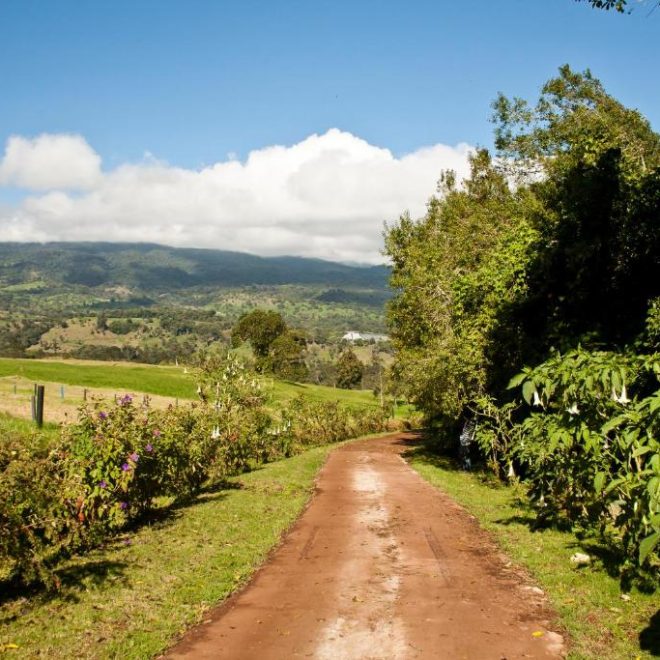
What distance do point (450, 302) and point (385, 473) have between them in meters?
7.36

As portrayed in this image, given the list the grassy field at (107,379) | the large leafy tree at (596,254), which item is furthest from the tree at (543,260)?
the grassy field at (107,379)

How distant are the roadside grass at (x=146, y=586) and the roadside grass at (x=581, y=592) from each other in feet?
15.5

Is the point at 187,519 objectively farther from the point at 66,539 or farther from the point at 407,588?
the point at 407,588

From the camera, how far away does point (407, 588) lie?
9.27m

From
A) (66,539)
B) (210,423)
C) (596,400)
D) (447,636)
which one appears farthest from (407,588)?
(210,423)

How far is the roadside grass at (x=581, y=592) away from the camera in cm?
737

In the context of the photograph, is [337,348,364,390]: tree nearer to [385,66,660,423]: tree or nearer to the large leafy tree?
[385,66,660,423]: tree

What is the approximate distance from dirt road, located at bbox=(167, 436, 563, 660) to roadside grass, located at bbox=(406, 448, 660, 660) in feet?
1.04

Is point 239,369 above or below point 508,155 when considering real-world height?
below

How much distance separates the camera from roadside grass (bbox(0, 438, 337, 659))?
7.42m

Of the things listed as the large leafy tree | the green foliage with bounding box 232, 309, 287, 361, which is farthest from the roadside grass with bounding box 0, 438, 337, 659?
the green foliage with bounding box 232, 309, 287, 361

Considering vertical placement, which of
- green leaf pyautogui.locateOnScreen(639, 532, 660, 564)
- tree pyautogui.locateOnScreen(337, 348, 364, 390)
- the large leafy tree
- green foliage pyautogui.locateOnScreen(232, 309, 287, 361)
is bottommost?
tree pyautogui.locateOnScreen(337, 348, 364, 390)

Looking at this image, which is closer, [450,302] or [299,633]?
[299,633]

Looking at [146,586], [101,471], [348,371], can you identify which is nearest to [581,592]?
[146,586]
